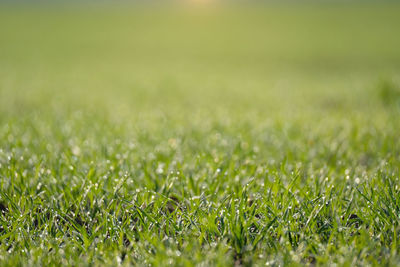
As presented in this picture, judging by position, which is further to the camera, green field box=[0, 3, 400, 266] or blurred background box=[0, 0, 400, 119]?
blurred background box=[0, 0, 400, 119]

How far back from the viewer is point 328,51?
49.1 ft

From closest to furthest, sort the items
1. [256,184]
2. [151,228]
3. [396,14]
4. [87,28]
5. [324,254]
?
[324,254], [151,228], [256,184], [87,28], [396,14]

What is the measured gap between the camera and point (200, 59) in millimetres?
14258

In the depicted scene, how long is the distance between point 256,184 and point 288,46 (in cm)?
1569

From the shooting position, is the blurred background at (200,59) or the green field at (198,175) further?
the blurred background at (200,59)

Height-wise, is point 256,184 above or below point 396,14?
below

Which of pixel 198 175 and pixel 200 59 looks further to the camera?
pixel 200 59

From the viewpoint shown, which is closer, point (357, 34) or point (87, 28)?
point (357, 34)

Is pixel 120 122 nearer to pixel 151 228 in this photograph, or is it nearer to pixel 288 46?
pixel 151 228

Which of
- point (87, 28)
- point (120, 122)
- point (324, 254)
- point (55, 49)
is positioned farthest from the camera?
point (87, 28)

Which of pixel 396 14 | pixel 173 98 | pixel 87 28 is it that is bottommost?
pixel 173 98

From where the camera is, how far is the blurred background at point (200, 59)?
5.34m

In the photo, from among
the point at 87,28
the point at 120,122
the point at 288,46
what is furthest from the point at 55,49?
the point at 120,122

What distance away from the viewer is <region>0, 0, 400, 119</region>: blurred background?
5.34 m
